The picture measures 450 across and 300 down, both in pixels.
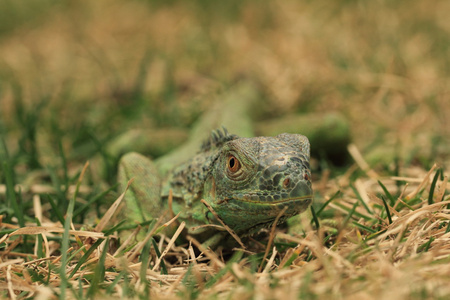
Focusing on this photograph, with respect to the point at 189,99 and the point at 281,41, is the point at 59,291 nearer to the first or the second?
the point at 189,99

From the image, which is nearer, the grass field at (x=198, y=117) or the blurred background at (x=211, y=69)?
the grass field at (x=198, y=117)

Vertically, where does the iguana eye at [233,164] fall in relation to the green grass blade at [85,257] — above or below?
above

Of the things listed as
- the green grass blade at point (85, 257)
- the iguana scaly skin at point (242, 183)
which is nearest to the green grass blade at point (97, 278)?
the green grass blade at point (85, 257)

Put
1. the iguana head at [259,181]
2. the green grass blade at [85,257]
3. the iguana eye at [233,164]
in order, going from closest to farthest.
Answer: the iguana head at [259,181] < the green grass blade at [85,257] < the iguana eye at [233,164]

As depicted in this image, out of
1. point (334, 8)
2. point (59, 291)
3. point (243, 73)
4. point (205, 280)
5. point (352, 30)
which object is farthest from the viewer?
point (334, 8)

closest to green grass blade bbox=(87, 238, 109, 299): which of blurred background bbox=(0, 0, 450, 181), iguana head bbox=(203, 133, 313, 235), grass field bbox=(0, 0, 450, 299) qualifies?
grass field bbox=(0, 0, 450, 299)

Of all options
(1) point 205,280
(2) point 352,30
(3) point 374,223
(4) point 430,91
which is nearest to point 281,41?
(2) point 352,30

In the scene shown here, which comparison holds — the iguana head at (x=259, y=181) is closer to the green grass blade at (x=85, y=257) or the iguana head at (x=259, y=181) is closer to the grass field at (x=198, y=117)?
the grass field at (x=198, y=117)
